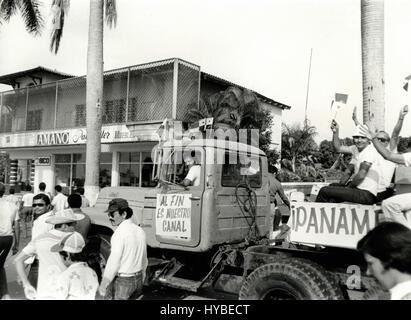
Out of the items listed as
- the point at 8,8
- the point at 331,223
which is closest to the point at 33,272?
the point at 331,223

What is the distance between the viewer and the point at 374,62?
6.20 meters

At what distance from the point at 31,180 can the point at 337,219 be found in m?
22.8

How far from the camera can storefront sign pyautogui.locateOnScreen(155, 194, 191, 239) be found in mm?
4863

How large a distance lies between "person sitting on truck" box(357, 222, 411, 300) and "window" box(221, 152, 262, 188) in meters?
2.99

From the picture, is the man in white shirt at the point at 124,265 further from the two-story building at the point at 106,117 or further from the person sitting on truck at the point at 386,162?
the two-story building at the point at 106,117

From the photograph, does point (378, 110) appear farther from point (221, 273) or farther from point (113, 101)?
point (113, 101)

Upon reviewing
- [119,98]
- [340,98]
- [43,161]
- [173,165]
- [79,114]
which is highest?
[119,98]

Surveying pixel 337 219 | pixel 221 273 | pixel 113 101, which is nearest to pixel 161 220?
pixel 221 273

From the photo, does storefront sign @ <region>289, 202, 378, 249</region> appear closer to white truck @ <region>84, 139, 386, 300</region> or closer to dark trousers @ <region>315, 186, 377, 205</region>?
white truck @ <region>84, 139, 386, 300</region>

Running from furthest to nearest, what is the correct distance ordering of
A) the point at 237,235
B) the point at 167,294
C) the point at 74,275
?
1. the point at 167,294
2. the point at 237,235
3. the point at 74,275

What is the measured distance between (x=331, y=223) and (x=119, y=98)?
16289mm

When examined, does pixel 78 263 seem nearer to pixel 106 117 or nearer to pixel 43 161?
pixel 106 117

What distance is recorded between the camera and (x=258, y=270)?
158 inches
